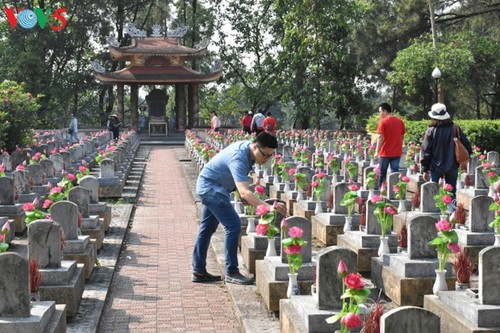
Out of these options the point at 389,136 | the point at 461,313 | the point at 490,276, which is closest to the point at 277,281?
the point at 461,313

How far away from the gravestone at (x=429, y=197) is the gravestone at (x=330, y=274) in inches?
184

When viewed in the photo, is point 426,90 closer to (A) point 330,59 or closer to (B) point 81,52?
(A) point 330,59

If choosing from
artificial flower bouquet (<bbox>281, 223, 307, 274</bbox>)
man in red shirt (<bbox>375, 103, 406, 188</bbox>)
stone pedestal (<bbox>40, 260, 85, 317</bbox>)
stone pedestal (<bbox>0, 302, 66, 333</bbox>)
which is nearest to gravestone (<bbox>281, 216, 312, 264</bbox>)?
artificial flower bouquet (<bbox>281, 223, 307, 274</bbox>)

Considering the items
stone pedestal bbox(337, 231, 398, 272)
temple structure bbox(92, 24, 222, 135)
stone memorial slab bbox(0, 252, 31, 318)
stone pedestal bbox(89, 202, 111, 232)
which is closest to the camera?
stone memorial slab bbox(0, 252, 31, 318)

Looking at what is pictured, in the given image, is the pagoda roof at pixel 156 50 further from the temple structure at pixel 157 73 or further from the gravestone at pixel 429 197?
the gravestone at pixel 429 197

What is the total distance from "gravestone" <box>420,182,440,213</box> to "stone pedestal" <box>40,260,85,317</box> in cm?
515

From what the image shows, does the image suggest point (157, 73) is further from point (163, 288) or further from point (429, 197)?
point (163, 288)

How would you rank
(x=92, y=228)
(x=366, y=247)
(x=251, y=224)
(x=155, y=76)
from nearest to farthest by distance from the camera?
(x=366, y=247) < (x=251, y=224) < (x=92, y=228) < (x=155, y=76)

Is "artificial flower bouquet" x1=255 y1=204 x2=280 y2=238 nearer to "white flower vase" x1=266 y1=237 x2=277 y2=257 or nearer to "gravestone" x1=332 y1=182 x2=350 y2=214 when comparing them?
"white flower vase" x1=266 y1=237 x2=277 y2=257

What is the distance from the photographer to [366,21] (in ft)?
132

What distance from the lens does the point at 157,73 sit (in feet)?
149

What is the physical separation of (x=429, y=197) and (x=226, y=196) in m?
3.55

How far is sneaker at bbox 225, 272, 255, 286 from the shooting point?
812cm

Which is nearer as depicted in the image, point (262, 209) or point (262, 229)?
point (262, 209)
